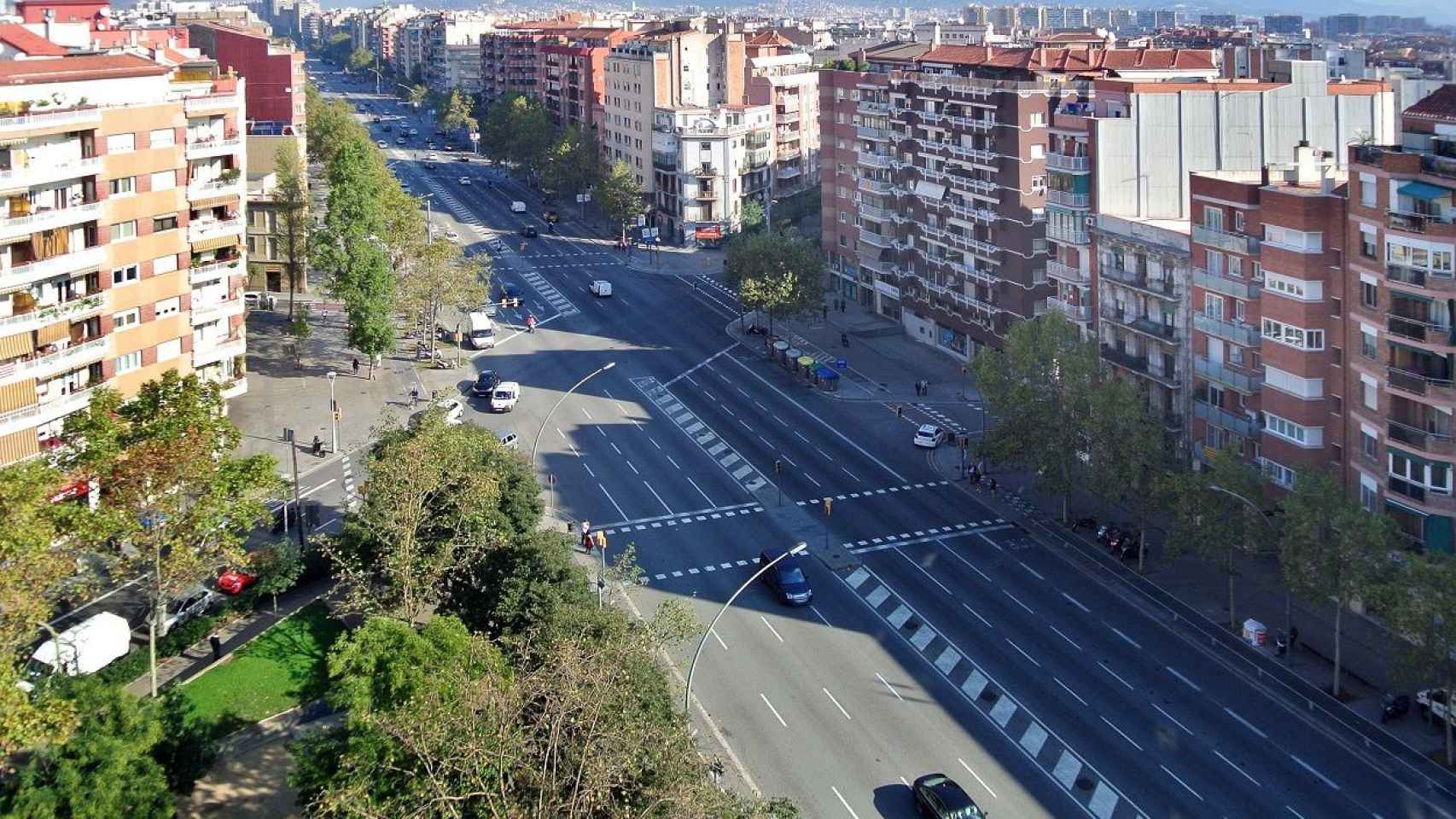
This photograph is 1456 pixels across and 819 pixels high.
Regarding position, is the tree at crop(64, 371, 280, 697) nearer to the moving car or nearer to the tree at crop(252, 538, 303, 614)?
the tree at crop(252, 538, 303, 614)

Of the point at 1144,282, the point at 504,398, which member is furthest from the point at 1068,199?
the point at 504,398

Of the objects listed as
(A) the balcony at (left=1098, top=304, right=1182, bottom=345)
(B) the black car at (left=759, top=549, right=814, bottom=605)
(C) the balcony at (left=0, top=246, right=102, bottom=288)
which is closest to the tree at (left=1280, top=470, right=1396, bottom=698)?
(A) the balcony at (left=1098, top=304, right=1182, bottom=345)

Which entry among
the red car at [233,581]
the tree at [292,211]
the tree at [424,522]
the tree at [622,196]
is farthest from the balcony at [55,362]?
the tree at [622,196]

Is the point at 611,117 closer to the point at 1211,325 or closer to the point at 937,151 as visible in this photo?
the point at 937,151

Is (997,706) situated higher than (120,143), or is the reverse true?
(120,143)

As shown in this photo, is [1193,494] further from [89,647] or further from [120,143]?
[120,143]

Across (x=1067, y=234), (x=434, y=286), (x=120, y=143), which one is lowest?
(x=434, y=286)
